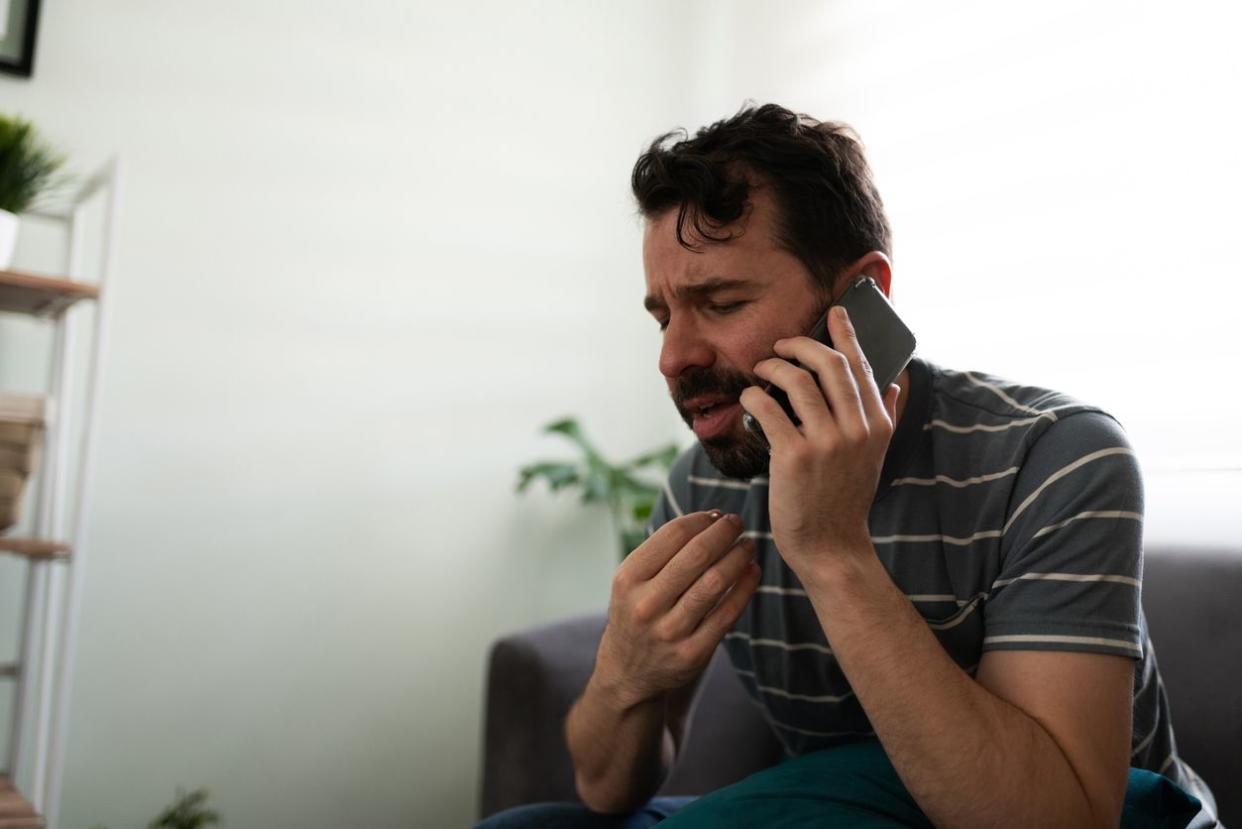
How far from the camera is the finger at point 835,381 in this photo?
34.2 inches

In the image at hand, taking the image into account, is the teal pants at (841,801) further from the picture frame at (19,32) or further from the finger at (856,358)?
the picture frame at (19,32)

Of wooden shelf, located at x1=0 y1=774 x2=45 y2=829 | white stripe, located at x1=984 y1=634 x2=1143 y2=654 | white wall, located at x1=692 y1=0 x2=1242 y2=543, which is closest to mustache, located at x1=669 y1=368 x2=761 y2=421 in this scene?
white stripe, located at x1=984 y1=634 x2=1143 y2=654

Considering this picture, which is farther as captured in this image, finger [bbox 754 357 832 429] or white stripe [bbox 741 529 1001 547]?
white stripe [bbox 741 529 1001 547]

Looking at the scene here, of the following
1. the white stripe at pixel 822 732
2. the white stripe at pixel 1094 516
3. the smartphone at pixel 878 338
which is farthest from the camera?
the white stripe at pixel 822 732

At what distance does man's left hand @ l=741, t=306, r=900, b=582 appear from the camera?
0.86 m

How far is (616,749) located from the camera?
1090 mm

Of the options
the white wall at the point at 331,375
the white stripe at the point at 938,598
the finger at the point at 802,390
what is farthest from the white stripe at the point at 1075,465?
the white wall at the point at 331,375

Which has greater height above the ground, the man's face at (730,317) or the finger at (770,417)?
the man's face at (730,317)

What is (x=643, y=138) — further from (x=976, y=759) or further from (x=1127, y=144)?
(x=976, y=759)

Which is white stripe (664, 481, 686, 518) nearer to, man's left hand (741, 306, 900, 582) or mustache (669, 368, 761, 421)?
mustache (669, 368, 761, 421)

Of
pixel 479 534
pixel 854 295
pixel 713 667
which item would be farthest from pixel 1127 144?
pixel 479 534

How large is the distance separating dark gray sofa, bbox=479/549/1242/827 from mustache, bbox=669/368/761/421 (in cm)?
63

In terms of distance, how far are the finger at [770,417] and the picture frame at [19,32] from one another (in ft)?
5.15

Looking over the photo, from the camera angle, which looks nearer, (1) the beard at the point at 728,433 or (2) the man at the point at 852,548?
(2) the man at the point at 852,548
